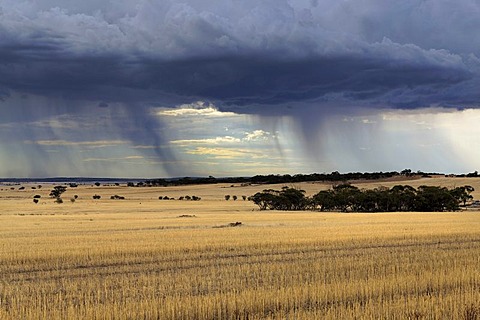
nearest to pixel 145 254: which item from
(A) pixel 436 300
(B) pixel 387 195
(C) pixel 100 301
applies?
(C) pixel 100 301

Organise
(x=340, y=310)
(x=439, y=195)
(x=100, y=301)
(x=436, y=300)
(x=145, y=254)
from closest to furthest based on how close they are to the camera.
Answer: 1. (x=340, y=310)
2. (x=436, y=300)
3. (x=100, y=301)
4. (x=145, y=254)
5. (x=439, y=195)


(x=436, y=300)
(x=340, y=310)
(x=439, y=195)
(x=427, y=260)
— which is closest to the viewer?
(x=340, y=310)

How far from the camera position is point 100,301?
14836mm

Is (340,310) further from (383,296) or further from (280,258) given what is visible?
(280,258)

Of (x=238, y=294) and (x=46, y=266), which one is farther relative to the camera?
(x=46, y=266)

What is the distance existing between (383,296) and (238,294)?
11.6 feet

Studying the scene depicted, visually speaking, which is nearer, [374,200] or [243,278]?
[243,278]

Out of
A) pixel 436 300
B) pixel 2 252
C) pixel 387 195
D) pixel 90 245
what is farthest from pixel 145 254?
pixel 387 195

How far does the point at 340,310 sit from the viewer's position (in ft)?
41.4

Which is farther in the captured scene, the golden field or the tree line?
the tree line

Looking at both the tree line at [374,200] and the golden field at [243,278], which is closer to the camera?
the golden field at [243,278]

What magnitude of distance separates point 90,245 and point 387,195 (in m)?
68.6

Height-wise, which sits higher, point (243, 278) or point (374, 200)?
point (374, 200)

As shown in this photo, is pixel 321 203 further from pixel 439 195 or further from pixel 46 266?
pixel 46 266
